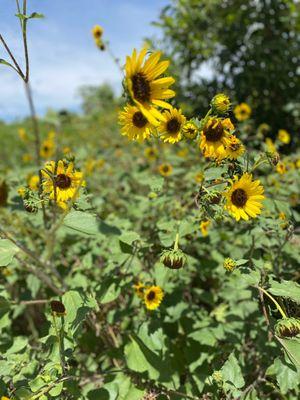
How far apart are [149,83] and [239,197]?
0.51m

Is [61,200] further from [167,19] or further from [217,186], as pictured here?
[167,19]

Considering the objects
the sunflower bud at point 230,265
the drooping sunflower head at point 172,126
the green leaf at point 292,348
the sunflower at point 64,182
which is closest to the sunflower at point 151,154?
the sunflower at point 64,182

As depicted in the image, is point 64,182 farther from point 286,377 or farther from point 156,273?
point 286,377

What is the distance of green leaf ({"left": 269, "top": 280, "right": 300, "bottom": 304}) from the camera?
120 cm

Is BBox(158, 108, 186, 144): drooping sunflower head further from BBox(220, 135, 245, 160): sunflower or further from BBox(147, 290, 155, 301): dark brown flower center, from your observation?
BBox(147, 290, 155, 301): dark brown flower center

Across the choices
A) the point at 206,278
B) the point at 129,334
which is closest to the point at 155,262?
the point at 129,334

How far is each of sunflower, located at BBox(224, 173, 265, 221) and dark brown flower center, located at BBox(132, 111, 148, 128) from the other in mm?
383

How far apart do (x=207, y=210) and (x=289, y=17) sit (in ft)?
12.7

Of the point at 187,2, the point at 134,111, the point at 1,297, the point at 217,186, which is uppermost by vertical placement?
the point at 187,2

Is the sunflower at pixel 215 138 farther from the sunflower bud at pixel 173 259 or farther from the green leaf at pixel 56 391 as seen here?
the green leaf at pixel 56 391

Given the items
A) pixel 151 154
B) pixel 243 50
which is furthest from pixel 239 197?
pixel 243 50

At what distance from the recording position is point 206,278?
8.63ft

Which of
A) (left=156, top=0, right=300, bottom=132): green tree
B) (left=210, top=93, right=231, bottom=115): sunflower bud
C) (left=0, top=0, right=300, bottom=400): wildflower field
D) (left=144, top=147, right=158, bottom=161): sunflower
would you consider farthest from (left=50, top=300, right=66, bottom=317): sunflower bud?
(left=156, top=0, right=300, bottom=132): green tree

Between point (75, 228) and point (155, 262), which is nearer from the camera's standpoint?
point (75, 228)
